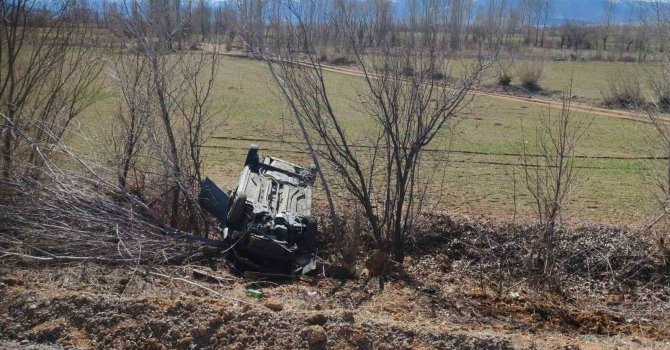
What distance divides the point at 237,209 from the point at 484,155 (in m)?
11.0

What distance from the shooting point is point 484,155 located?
58.9 ft

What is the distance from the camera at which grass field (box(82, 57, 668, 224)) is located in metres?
12.0

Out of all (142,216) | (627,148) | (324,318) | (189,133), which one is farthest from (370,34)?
(627,148)

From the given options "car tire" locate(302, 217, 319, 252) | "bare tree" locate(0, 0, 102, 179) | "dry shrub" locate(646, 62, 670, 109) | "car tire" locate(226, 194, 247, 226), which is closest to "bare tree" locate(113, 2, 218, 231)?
"bare tree" locate(0, 0, 102, 179)

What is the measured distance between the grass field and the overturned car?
101 cm

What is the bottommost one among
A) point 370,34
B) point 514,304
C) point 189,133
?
point 514,304

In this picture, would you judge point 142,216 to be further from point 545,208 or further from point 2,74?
point 545,208

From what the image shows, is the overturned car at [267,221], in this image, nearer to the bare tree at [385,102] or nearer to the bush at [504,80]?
the bare tree at [385,102]

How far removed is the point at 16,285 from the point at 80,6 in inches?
209

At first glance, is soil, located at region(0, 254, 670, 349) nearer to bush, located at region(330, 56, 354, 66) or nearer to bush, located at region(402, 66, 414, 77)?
bush, located at region(402, 66, 414, 77)

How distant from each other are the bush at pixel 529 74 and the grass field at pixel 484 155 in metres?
9.52

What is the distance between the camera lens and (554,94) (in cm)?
3509

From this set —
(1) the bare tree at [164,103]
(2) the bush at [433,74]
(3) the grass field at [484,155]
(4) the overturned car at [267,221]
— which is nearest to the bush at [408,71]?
(2) the bush at [433,74]

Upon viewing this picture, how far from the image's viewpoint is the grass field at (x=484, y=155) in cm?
1195
